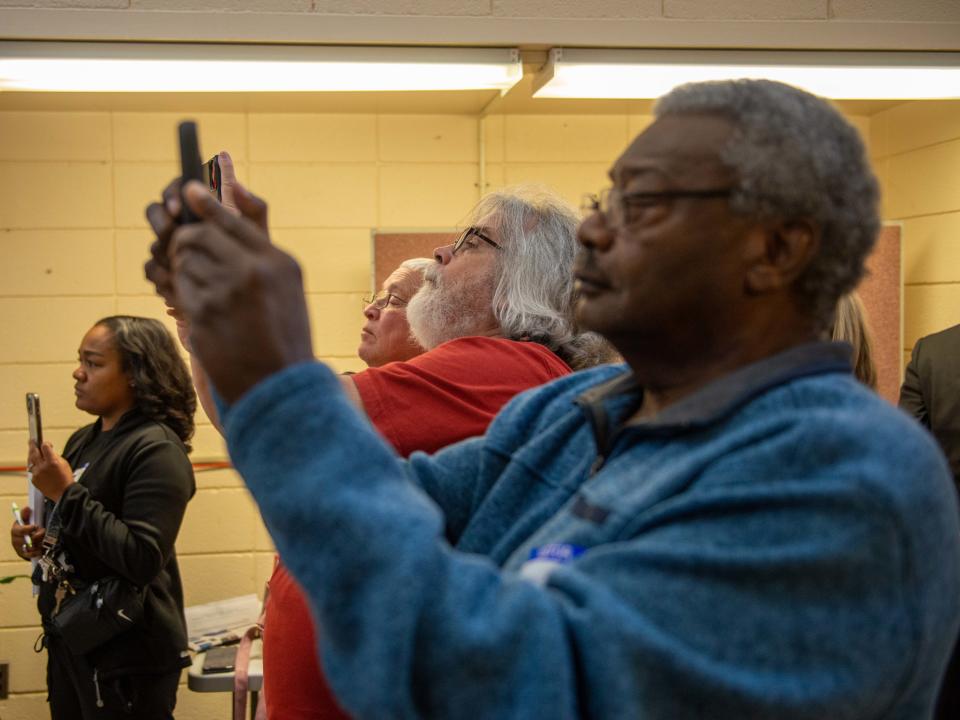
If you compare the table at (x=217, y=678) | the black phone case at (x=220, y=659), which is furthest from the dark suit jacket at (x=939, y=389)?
the black phone case at (x=220, y=659)

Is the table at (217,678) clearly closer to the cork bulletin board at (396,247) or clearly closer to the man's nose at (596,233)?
the cork bulletin board at (396,247)

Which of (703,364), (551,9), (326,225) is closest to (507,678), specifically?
(703,364)

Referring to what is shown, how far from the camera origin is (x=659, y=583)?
0.63 metres

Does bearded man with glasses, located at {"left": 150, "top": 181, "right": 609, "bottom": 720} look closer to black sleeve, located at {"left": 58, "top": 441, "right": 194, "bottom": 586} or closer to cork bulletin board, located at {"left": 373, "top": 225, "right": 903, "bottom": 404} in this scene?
black sleeve, located at {"left": 58, "top": 441, "right": 194, "bottom": 586}

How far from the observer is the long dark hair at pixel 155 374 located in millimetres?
3301

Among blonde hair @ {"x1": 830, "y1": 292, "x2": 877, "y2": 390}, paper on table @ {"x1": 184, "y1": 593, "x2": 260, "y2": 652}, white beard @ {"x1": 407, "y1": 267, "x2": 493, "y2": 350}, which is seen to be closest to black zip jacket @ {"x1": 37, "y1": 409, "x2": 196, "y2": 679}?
paper on table @ {"x1": 184, "y1": 593, "x2": 260, "y2": 652}

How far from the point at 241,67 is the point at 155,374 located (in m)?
1.10

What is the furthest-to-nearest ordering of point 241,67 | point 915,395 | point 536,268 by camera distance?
point 915,395, point 241,67, point 536,268

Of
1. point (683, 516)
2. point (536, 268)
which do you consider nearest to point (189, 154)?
point (683, 516)

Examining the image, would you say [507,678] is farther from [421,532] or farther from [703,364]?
[703,364]

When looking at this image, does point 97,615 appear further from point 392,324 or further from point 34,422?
point 392,324

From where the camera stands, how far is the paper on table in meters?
3.24

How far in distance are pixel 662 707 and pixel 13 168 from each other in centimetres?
364

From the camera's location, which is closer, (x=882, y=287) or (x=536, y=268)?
(x=536, y=268)
